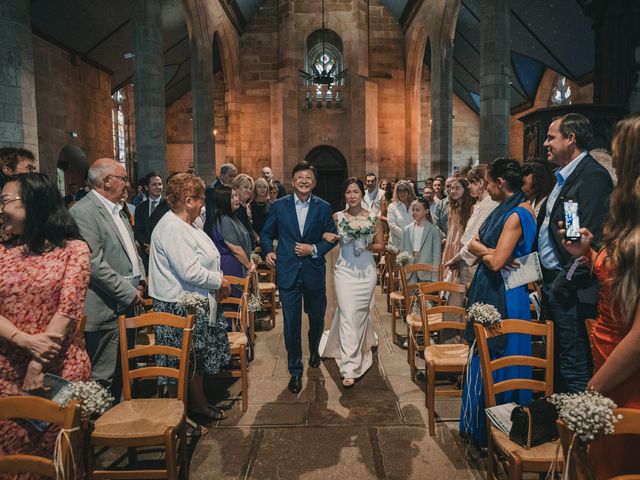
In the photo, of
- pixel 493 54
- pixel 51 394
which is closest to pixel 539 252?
pixel 51 394

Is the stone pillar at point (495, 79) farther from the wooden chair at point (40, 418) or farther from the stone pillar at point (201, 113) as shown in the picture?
the wooden chair at point (40, 418)

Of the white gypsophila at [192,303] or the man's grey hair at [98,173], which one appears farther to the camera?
the man's grey hair at [98,173]

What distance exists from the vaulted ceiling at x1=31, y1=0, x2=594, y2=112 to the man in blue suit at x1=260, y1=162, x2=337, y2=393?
978 cm

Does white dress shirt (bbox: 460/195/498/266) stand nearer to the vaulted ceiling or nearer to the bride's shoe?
the bride's shoe

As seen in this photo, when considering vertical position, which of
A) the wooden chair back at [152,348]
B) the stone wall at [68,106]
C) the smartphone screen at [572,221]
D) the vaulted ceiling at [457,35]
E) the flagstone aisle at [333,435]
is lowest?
the flagstone aisle at [333,435]

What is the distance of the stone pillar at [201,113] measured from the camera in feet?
40.6

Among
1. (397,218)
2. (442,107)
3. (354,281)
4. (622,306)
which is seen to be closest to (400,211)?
(397,218)

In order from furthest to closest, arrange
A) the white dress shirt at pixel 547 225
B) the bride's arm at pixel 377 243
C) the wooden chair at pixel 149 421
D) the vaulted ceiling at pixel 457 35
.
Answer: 1. the vaulted ceiling at pixel 457 35
2. the bride's arm at pixel 377 243
3. the white dress shirt at pixel 547 225
4. the wooden chair at pixel 149 421

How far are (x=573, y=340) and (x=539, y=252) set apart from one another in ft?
1.96

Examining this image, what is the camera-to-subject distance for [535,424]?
2012 mm

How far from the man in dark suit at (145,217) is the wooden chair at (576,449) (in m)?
4.85

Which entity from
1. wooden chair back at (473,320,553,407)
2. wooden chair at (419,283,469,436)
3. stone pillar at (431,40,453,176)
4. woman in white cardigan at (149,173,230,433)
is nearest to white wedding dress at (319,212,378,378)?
wooden chair at (419,283,469,436)

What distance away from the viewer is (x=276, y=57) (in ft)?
58.5

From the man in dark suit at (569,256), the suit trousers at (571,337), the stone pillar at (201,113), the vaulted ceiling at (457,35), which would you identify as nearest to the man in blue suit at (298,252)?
the man in dark suit at (569,256)
